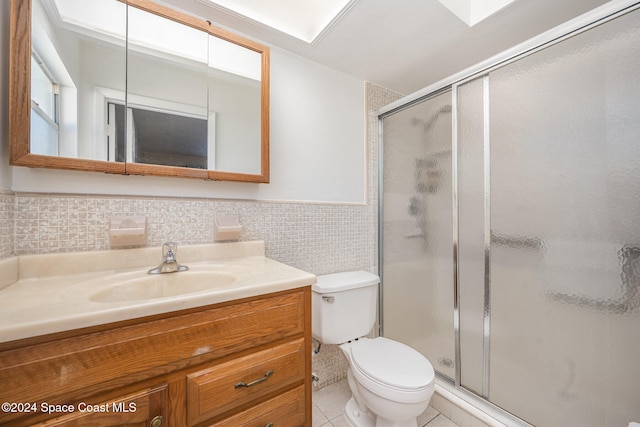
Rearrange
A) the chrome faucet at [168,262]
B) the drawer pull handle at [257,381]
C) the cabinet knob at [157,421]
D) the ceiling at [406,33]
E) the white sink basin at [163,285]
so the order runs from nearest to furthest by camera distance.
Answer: the cabinet knob at [157,421] < the drawer pull handle at [257,381] < the white sink basin at [163,285] < the chrome faucet at [168,262] < the ceiling at [406,33]

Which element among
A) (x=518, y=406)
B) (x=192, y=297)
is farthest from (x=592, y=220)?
(x=192, y=297)

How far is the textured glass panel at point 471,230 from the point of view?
1.22 meters

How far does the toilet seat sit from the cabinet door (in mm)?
788

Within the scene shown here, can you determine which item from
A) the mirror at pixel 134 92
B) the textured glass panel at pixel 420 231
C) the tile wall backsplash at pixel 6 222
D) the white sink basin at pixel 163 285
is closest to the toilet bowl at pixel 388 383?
the textured glass panel at pixel 420 231

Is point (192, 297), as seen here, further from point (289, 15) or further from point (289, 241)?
point (289, 15)

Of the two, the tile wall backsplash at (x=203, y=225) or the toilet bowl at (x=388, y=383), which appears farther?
the toilet bowl at (x=388, y=383)

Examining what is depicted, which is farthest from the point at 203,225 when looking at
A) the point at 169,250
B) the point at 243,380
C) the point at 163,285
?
the point at 243,380

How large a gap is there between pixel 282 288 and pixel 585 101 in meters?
1.31

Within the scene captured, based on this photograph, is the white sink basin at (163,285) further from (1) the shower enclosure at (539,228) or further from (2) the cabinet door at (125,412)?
(1) the shower enclosure at (539,228)

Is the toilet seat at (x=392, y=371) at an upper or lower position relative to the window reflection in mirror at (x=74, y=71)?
lower

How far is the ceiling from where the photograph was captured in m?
1.12

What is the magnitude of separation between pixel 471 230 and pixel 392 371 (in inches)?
31.0

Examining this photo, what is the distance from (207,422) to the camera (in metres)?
0.67

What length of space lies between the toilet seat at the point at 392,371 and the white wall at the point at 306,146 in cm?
87
